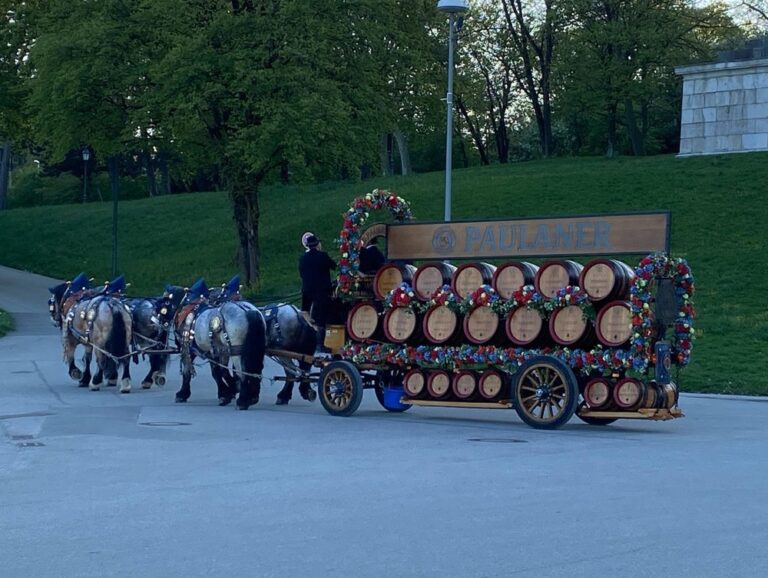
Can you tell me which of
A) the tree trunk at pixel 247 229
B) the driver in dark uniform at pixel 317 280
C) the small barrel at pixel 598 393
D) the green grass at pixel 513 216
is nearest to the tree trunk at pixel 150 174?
the green grass at pixel 513 216

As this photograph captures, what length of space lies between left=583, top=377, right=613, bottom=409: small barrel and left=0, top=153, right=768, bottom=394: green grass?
6050 millimetres

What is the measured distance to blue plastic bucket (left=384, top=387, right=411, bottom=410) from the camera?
1650 centimetres

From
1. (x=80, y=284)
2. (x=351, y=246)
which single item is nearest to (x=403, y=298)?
(x=351, y=246)

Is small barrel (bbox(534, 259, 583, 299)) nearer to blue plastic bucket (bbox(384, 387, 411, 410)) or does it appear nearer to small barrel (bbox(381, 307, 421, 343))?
small barrel (bbox(381, 307, 421, 343))

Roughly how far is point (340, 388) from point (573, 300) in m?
3.44

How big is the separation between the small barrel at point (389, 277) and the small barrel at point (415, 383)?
112cm

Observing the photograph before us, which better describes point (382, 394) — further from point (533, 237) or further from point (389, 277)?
point (533, 237)

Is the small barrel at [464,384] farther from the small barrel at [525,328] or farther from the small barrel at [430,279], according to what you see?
the small barrel at [430,279]

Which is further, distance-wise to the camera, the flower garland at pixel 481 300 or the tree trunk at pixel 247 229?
the tree trunk at pixel 247 229

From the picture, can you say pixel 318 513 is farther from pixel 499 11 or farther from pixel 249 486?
pixel 499 11

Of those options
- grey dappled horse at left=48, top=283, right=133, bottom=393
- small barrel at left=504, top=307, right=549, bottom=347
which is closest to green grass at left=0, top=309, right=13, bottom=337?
grey dappled horse at left=48, top=283, right=133, bottom=393

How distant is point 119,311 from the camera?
19.4 meters

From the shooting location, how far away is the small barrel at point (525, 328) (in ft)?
48.6

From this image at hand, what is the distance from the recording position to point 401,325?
16.0 m
